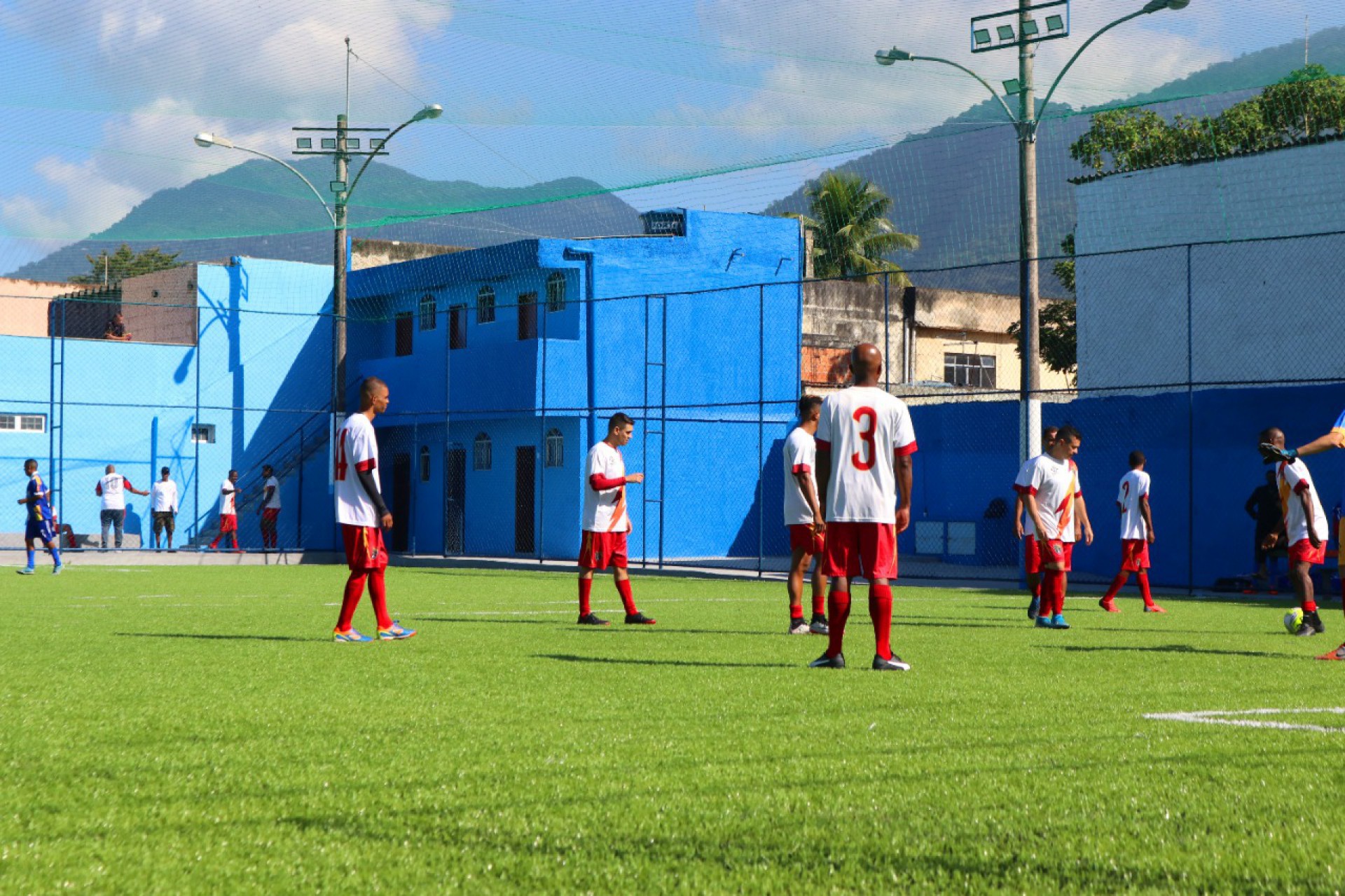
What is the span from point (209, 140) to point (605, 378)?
17.3 m

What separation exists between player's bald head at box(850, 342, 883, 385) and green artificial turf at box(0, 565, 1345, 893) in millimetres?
1683

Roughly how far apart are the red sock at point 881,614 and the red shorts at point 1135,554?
8423 millimetres

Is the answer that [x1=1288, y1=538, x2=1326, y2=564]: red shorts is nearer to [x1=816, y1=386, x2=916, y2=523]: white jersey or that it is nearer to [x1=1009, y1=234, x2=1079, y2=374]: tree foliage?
[x1=816, y1=386, x2=916, y2=523]: white jersey

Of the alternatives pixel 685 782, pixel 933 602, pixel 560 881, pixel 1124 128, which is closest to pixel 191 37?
pixel 933 602

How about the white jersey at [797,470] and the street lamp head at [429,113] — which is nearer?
the white jersey at [797,470]

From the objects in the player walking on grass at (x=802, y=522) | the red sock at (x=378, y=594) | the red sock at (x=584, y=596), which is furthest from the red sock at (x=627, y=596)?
the red sock at (x=378, y=594)

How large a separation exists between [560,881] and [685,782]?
1.37 m

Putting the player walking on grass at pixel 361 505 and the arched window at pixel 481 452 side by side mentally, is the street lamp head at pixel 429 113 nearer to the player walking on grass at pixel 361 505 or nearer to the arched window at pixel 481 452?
the player walking on grass at pixel 361 505

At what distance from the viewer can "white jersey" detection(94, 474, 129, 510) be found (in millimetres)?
32625

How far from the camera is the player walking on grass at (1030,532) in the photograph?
14.0 m

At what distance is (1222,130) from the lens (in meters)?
34.0

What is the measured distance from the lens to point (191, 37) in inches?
576

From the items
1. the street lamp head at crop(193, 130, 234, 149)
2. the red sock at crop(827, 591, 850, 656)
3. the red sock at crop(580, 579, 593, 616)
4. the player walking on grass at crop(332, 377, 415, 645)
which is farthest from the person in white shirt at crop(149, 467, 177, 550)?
the red sock at crop(827, 591, 850, 656)

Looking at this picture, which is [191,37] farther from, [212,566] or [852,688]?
[212,566]
